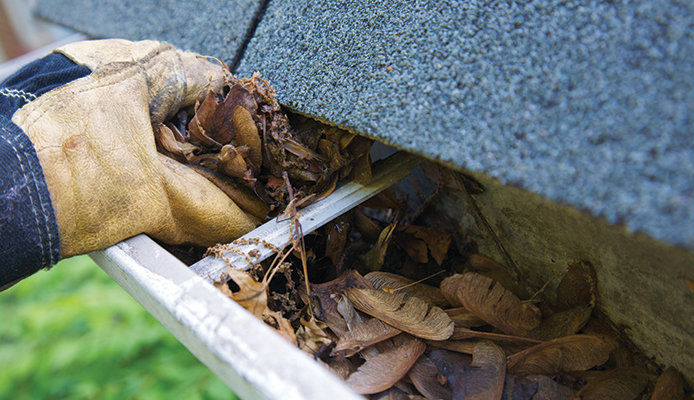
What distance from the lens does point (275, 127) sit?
3.40ft

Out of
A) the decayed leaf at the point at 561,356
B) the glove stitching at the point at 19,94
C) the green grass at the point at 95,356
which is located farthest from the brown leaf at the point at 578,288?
the green grass at the point at 95,356

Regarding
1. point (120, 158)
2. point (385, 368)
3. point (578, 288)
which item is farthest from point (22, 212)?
point (578, 288)

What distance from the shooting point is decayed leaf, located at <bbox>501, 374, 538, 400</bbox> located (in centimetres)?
90

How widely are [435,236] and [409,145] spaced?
1.90ft

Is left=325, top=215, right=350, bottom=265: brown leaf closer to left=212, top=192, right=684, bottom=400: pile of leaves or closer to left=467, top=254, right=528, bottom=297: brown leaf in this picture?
left=212, top=192, right=684, bottom=400: pile of leaves

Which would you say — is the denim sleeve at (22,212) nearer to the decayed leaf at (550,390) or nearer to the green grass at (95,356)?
the decayed leaf at (550,390)

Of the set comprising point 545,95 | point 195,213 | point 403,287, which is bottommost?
point 403,287

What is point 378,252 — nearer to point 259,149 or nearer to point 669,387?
point 259,149

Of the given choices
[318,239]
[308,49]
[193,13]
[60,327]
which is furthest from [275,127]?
[60,327]

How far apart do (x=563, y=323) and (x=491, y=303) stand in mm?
157

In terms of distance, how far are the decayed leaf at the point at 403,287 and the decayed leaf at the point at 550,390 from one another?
25 centimetres

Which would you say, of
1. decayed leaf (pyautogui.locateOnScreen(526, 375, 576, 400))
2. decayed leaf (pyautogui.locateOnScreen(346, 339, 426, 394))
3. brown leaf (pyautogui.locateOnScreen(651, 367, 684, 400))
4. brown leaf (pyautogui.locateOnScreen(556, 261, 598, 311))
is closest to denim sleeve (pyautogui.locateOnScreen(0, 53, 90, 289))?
decayed leaf (pyautogui.locateOnScreen(346, 339, 426, 394))

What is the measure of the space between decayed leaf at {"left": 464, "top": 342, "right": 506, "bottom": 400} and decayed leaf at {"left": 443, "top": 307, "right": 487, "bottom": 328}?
58mm

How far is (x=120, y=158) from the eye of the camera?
91 centimetres
